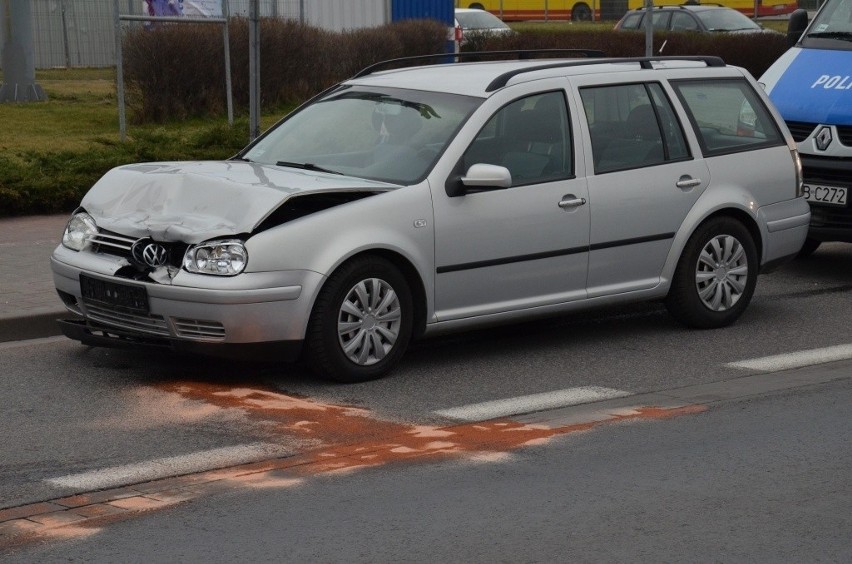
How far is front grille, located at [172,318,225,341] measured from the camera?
7.20 meters

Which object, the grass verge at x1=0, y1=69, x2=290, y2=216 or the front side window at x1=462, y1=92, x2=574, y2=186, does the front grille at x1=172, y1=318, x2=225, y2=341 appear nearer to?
the front side window at x1=462, y1=92, x2=574, y2=186

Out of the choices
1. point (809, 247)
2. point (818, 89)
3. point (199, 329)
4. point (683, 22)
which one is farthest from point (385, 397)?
point (683, 22)

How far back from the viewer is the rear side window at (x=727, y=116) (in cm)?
912

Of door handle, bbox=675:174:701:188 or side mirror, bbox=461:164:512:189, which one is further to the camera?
door handle, bbox=675:174:701:188

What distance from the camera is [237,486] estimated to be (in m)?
5.78

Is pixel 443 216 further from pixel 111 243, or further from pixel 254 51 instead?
pixel 254 51

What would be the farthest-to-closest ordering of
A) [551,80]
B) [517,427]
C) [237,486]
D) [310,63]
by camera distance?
[310,63]
[551,80]
[517,427]
[237,486]

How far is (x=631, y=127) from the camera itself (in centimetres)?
878

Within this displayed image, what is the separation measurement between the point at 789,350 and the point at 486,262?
78.7 inches

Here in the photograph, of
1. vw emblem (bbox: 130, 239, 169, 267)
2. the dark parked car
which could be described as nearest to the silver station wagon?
vw emblem (bbox: 130, 239, 169, 267)

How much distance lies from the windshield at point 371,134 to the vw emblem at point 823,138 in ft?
12.0

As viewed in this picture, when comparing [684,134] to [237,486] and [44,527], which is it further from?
[44,527]

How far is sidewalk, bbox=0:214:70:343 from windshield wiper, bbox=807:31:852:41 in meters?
6.37

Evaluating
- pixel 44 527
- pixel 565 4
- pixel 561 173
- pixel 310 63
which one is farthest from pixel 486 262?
pixel 565 4
